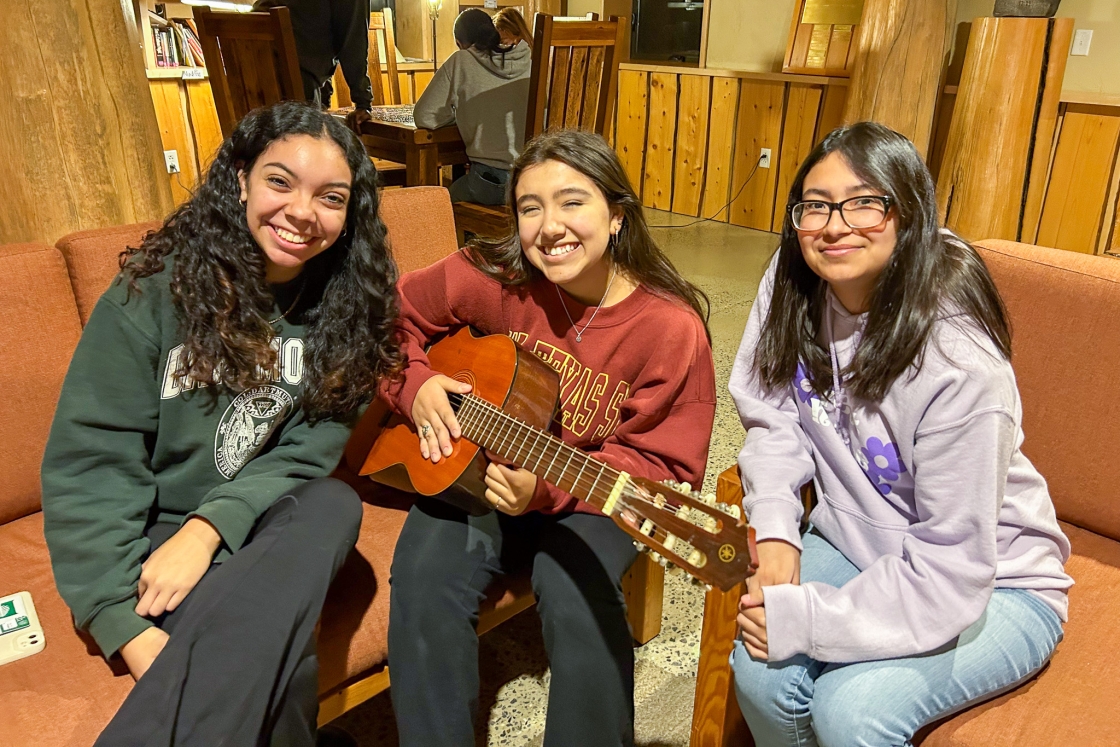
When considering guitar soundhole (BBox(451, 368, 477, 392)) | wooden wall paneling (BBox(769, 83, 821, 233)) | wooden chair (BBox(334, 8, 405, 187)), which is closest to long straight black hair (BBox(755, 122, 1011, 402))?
guitar soundhole (BBox(451, 368, 477, 392))

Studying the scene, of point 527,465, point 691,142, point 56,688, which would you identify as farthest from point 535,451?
point 691,142

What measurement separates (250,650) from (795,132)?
4471mm

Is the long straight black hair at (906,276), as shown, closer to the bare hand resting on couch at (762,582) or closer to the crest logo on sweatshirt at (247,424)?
the bare hand resting on couch at (762,582)

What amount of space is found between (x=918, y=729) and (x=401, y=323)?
111 centimetres

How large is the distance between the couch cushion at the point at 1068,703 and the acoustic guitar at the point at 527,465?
0.38m

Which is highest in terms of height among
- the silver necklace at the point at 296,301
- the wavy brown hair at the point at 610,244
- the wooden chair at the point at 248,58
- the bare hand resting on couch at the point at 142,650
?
the wooden chair at the point at 248,58

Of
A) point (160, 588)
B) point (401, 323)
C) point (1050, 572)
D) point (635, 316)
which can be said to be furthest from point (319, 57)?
point (1050, 572)

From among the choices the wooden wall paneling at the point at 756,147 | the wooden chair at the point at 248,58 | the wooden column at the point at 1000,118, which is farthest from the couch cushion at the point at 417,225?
the wooden wall paneling at the point at 756,147

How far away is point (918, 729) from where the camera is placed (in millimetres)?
1057

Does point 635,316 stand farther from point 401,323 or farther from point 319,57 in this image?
point 319,57

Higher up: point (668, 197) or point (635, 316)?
point (635, 316)

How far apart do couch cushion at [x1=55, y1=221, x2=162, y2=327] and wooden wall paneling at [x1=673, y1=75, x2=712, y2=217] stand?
14.1 ft

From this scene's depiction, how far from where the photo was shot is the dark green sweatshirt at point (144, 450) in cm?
111

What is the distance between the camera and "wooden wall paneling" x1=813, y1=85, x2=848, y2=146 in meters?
4.38
